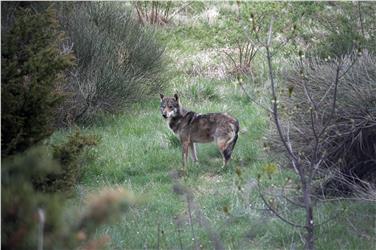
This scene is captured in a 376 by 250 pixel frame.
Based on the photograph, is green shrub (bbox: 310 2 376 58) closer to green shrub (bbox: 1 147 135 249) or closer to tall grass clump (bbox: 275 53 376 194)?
tall grass clump (bbox: 275 53 376 194)

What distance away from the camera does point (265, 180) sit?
8859 mm

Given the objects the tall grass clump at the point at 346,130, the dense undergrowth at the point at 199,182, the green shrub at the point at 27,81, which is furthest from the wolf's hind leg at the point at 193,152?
the green shrub at the point at 27,81

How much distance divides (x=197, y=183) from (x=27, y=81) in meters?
3.64

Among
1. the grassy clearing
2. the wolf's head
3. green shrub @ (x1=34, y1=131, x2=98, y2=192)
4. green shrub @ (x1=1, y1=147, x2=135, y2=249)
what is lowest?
the grassy clearing

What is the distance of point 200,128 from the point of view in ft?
33.0

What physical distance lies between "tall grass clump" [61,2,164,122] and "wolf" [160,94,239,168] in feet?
6.86

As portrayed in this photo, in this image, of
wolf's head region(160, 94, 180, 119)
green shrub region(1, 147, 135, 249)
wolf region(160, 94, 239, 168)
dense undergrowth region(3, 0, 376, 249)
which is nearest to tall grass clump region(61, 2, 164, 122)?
dense undergrowth region(3, 0, 376, 249)

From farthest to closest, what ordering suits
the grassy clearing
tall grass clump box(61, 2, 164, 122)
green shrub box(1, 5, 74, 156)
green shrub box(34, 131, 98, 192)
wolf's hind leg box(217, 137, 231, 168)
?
1. tall grass clump box(61, 2, 164, 122)
2. wolf's hind leg box(217, 137, 231, 168)
3. the grassy clearing
4. green shrub box(34, 131, 98, 192)
5. green shrub box(1, 5, 74, 156)

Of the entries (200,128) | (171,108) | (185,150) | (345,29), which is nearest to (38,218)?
(185,150)

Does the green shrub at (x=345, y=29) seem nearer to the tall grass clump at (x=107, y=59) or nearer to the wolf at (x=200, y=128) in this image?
the wolf at (x=200, y=128)

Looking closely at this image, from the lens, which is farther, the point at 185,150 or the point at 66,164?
the point at 185,150

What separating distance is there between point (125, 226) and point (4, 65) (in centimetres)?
238

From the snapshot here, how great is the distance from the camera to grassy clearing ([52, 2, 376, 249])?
7082 millimetres

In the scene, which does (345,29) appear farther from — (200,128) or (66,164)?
(66,164)
